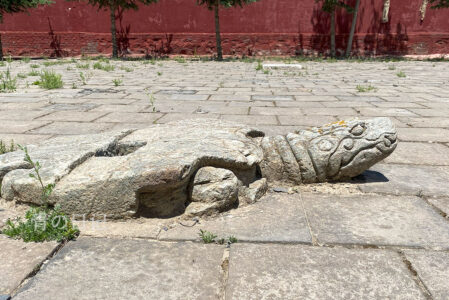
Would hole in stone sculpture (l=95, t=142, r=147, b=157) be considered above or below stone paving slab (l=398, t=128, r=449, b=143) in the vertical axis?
above

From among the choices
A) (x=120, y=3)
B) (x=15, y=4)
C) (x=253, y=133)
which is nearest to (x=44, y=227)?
(x=253, y=133)

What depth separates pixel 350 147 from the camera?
206 centimetres

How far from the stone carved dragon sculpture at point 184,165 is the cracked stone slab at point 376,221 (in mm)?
266

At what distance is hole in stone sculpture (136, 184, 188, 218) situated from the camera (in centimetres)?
171

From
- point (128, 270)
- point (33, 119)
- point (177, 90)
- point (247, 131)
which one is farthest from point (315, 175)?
point (177, 90)

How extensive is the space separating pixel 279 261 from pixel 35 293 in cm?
91

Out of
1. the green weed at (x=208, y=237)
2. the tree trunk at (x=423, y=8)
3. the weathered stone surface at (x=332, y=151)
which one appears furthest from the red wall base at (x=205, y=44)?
the green weed at (x=208, y=237)

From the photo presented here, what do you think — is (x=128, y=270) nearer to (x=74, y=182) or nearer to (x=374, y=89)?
(x=74, y=182)

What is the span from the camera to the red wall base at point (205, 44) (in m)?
14.6

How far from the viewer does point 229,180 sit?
1.81 metres

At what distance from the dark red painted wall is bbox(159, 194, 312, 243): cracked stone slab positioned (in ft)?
45.0

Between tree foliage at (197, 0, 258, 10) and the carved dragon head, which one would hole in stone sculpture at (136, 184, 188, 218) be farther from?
tree foliage at (197, 0, 258, 10)

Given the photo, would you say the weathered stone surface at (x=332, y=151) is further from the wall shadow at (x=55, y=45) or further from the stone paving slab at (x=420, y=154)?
the wall shadow at (x=55, y=45)

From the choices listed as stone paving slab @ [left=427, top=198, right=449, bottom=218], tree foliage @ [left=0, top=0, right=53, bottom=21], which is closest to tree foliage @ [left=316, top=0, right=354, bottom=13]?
tree foliage @ [left=0, top=0, right=53, bottom=21]
